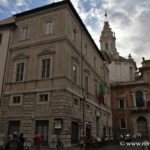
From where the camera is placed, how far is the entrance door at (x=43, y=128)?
16962 millimetres

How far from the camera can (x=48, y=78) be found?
18578 millimetres

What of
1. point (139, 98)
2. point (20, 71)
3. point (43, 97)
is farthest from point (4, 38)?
point (139, 98)

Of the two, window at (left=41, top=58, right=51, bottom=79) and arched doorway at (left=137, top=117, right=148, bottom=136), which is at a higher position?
window at (left=41, top=58, right=51, bottom=79)

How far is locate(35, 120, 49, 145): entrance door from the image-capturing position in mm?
16962

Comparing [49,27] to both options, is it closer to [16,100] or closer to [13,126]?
[16,100]

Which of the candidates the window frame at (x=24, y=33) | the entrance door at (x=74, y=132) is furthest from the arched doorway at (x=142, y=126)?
the window frame at (x=24, y=33)

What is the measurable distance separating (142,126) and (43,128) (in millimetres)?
24903

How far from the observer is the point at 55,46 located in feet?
64.1

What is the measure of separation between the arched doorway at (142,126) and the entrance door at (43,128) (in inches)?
968

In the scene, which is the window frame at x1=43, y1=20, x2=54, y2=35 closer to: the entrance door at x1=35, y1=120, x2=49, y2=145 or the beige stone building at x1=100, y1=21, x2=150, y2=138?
the entrance door at x1=35, y1=120, x2=49, y2=145

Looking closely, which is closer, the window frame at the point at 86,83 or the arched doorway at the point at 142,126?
the window frame at the point at 86,83

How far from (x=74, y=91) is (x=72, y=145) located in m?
4.89

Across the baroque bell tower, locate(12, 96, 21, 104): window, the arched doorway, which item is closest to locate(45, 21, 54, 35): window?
locate(12, 96, 21, 104): window

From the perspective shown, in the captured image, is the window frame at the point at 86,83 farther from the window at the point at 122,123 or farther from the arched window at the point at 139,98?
the arched window at the point at 139,98
